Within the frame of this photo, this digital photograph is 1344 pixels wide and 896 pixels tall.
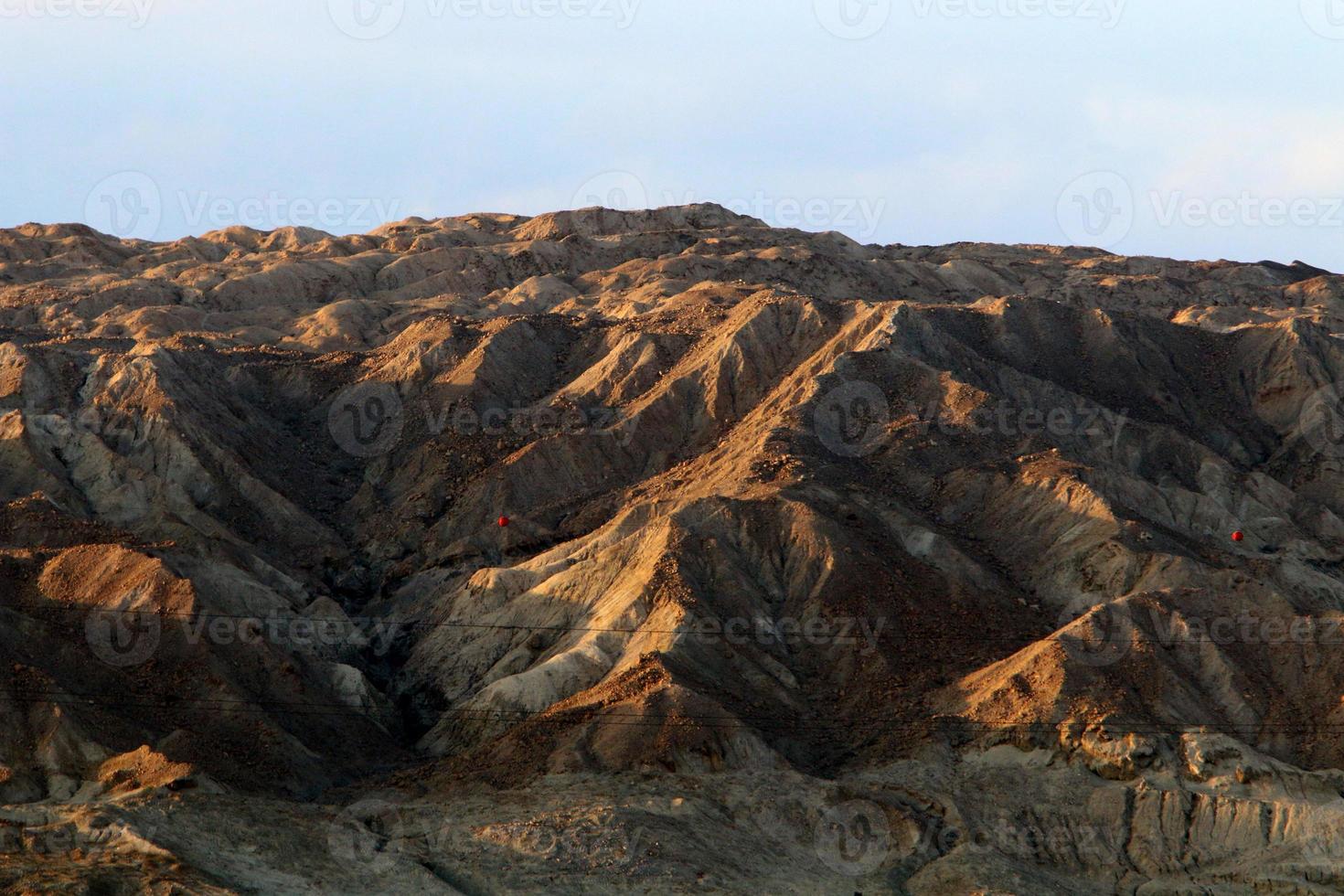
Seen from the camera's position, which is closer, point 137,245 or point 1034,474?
point 1034,474

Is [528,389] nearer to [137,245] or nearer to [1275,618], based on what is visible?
[1275,618]

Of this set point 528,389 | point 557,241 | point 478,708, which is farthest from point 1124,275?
point 478,708

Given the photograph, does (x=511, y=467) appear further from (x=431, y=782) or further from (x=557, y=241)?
(x=557, y=241)

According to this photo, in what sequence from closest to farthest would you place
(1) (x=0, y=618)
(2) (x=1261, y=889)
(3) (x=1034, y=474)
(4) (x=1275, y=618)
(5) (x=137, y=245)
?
1. (2) (x=1261, y=889)
2. (1) (x=0, y=618)
3. (4) (x=1275, y=618)
4. (3) (x=1034, y=474)
5. (5) (x=137, y=245)

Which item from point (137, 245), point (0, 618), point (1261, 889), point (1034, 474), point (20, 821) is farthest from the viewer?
point (137, 245)

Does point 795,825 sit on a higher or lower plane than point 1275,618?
lower

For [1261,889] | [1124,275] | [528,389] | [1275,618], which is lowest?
[1261,889]

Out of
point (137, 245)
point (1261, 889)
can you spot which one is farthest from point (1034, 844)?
point (137, 245)
